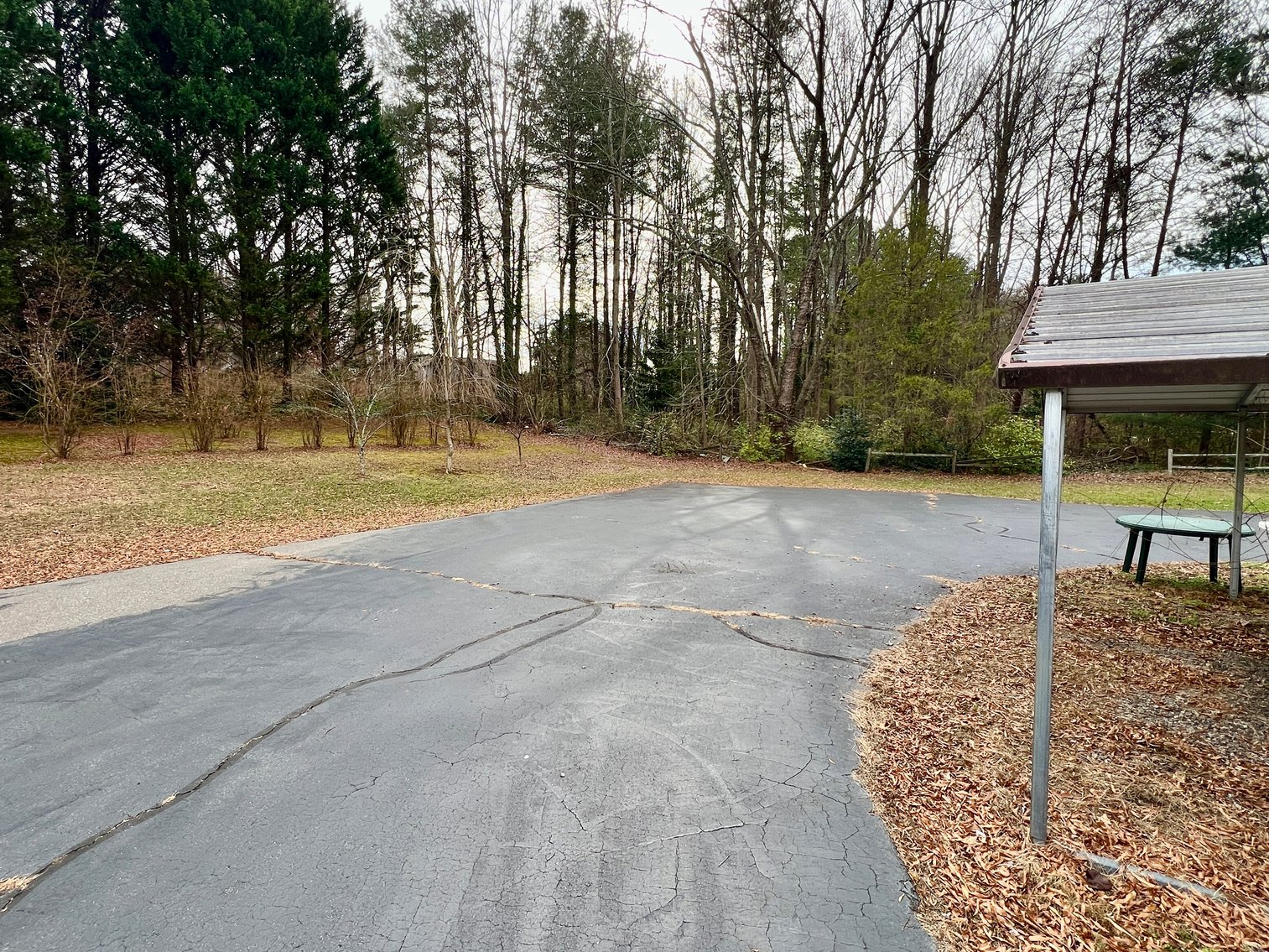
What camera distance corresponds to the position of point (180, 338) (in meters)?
16.4

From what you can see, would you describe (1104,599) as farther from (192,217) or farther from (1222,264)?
(192,217)

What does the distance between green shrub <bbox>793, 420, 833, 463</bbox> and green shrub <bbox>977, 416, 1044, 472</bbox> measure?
11.5 feet

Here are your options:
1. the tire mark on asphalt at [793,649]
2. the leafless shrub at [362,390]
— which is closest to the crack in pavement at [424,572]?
the tire mark on asphalt at [793,649]

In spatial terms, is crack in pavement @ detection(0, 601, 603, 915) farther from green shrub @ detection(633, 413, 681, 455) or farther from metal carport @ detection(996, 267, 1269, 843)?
green shrub @ detection(633, 413, 681, 455)

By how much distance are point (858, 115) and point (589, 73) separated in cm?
727

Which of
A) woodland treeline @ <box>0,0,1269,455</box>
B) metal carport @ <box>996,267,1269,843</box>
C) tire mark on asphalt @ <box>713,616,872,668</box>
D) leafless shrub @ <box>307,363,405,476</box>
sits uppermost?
woodland treeline @ <box>0,0,1269,455</box>

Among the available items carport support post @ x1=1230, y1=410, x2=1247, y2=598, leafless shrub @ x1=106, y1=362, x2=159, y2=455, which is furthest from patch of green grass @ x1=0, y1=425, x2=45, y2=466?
carport support post @ x1=1230, y1=410, x2=1247, y2=598

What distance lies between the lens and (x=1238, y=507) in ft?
14.4

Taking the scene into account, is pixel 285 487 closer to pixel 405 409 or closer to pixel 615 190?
pixel 405 409

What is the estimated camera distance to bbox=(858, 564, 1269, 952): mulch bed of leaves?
1.60 m

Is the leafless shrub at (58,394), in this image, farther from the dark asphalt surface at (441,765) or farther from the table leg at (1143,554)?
the table leg at (1143,554)

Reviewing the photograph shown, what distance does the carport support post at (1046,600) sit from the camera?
1.85 metres

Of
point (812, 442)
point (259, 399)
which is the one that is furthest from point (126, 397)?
point (812, 442)

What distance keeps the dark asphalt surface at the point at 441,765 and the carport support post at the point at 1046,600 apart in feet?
1.81
